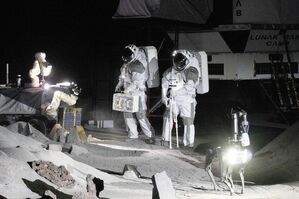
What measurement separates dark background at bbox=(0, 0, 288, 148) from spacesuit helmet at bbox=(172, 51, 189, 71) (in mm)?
5774

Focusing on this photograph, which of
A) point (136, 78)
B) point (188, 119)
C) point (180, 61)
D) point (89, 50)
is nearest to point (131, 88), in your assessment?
point (136, 78)

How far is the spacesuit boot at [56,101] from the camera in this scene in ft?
44.0

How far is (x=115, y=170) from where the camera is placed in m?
10.4

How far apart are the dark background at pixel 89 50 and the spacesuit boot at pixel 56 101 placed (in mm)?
5462

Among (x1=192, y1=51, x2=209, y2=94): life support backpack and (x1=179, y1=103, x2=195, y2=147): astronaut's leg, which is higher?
(x1=192, y1=51, x2=209, y2=94): life support backpack

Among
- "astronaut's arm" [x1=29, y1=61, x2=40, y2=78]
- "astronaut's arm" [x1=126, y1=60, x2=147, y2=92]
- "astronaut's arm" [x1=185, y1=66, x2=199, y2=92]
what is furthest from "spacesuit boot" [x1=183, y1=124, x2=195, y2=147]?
"astronaut's arm" [x1=29, y1=61, x2=40, y2=78]

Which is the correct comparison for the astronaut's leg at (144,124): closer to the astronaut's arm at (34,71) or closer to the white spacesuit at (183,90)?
the white spacesuit at (183,90)

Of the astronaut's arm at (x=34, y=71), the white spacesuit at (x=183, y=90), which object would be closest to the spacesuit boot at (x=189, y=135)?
the white spacesuit at (x=183, y=90)

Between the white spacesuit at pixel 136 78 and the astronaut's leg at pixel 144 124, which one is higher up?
the white spacesuit at pixel 136 78

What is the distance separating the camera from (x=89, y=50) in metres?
20.1

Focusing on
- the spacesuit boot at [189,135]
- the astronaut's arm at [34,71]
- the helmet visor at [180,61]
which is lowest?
the spacesuit boot at [189,135]

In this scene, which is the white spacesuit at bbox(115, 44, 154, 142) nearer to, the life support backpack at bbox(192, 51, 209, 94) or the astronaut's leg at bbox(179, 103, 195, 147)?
the astronaut's leg at bbox(179, 103, 195, 147)

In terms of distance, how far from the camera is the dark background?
1969 cm

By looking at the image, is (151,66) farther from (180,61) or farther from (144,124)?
(144,124)
